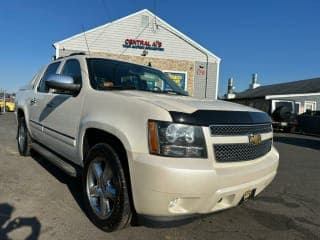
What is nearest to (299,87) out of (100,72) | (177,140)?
(100,72)

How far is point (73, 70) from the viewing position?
4.41m

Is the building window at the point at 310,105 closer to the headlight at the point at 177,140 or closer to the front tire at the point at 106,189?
the front tire at the point at 106,189

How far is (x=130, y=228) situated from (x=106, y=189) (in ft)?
1.62

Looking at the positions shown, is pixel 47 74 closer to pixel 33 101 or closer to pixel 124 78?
pixel 33 101

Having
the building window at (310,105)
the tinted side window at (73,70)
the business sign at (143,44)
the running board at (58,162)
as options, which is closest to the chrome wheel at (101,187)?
the running board at (58,162)

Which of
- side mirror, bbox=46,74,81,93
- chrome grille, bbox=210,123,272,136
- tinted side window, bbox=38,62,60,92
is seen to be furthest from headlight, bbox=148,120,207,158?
→ tinted side window, bbox=38,62,60,92

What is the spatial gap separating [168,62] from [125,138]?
1780cm

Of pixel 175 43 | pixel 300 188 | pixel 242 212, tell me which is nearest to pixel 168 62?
pixel 175 43

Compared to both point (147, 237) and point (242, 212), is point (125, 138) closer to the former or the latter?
point (147, 237)

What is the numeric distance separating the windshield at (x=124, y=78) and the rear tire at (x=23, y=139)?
2.82 m

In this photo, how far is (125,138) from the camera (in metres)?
2.91

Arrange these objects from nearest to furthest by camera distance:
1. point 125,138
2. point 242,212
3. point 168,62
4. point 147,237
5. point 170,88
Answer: point 125,138
point 147,237
point 242,212
point 170,88
point 168,62

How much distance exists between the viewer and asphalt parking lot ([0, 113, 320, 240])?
3.27 metres

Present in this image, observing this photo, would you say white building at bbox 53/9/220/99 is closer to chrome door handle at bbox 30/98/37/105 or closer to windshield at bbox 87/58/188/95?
chrome door handle at bbox 30/98/37/105
